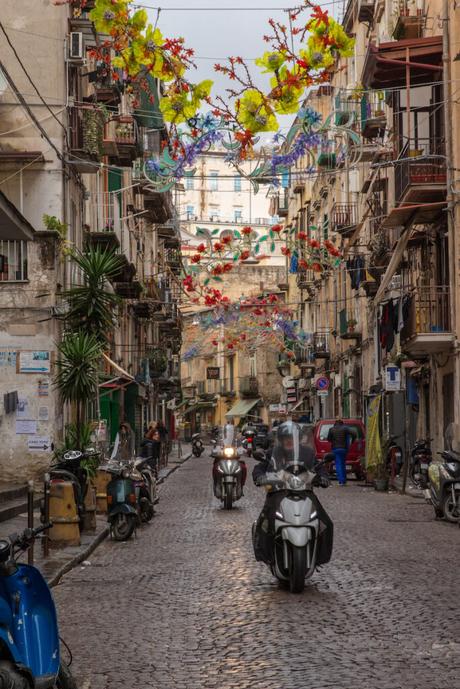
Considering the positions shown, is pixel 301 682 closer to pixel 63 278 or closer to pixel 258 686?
pixel 258 686

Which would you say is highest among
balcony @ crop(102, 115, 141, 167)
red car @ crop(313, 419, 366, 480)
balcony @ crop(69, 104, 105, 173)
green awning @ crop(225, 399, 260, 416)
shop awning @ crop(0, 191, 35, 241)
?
balcony @ crop(102, 115, 141, 167)

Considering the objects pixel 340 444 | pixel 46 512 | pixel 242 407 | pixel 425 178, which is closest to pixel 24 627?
pixel 46 512

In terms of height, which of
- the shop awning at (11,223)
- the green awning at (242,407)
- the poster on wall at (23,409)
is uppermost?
the shop awning at (11,223)

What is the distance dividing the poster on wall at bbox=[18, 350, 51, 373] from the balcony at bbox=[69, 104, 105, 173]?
4.76 m

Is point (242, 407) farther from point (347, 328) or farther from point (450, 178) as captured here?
point (450, 178)

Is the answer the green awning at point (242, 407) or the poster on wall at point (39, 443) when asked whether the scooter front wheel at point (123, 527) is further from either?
the green awning at point (242, 407)

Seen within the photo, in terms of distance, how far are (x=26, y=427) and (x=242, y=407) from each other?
7383cm

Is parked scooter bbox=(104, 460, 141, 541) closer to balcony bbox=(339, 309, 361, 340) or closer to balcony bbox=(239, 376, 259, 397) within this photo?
balcony bbox=(339, 309, 361, 340)

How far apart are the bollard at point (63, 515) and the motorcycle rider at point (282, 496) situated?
13.0ft

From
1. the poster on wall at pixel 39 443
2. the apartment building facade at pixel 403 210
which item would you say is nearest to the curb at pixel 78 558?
the apartment building facade at pixel 403 210

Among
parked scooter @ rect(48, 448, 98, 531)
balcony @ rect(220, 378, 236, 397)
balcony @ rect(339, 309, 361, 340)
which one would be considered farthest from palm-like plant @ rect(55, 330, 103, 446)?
balcony @ rect(220, 378, 236, 397)

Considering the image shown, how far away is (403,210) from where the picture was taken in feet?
101

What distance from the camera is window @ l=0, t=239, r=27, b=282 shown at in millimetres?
26188

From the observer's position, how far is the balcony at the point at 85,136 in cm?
2862
